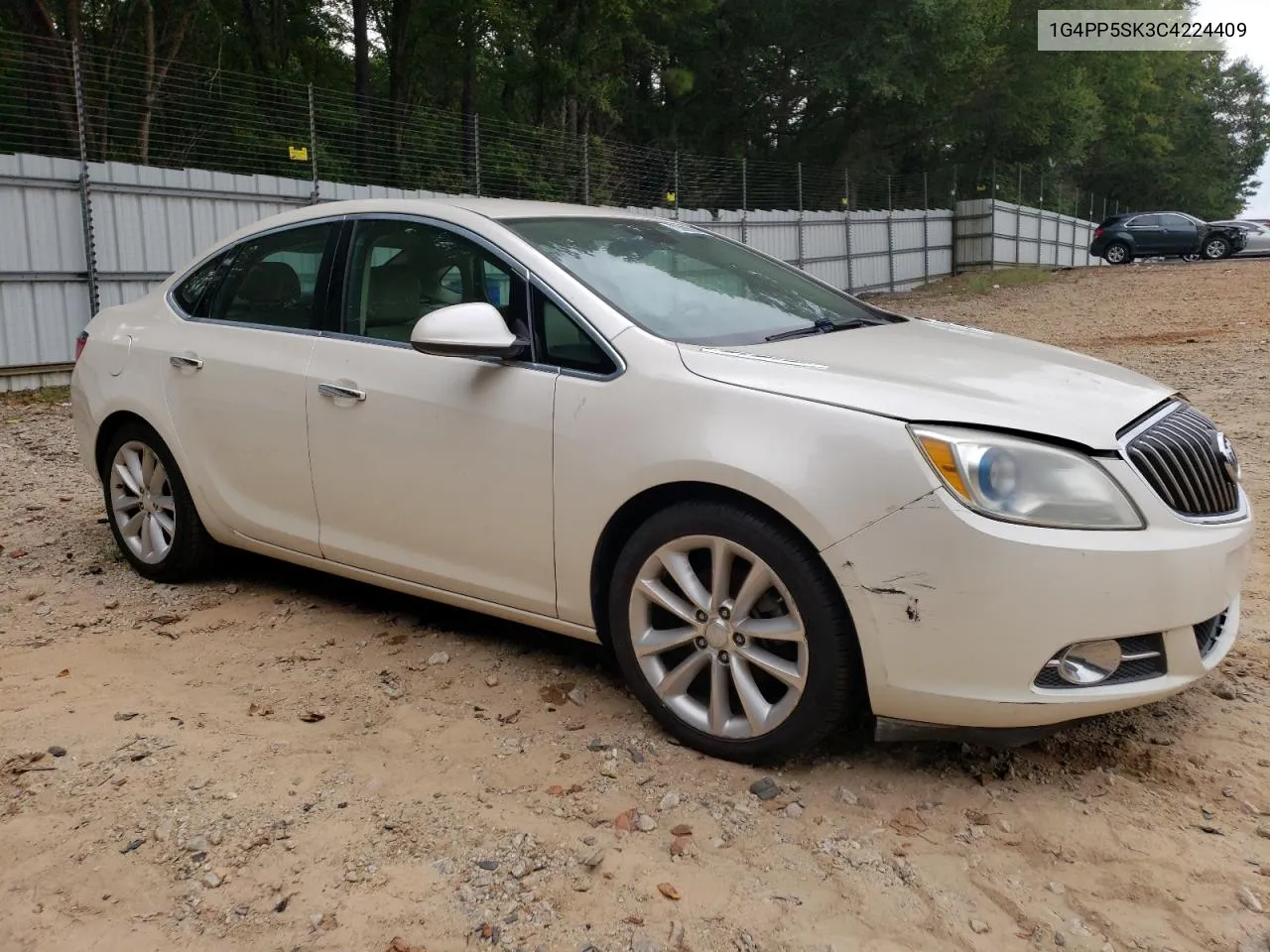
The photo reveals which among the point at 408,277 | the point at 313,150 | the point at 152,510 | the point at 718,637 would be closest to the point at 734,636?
the point at 718,637

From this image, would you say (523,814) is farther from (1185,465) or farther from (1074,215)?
(1074,215)

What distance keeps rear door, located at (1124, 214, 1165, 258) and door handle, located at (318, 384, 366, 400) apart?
31476 millimetres

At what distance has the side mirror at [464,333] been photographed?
136 inches

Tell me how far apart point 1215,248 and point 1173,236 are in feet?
4.00

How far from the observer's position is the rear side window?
4750 mm

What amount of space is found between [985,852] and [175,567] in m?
→ 3.41

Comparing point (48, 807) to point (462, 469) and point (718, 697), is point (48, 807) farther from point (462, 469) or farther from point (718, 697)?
point (718, 697)

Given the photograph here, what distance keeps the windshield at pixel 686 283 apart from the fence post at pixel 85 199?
353 inches

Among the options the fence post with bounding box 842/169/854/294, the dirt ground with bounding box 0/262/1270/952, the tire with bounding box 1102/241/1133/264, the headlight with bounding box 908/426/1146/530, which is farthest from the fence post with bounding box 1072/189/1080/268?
the headlight with bounding box 908/426/1146/530

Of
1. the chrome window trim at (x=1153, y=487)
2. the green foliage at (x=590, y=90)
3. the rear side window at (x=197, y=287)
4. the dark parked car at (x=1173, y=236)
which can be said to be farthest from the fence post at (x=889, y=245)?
the chrome window trim at (x=1153, y=487)

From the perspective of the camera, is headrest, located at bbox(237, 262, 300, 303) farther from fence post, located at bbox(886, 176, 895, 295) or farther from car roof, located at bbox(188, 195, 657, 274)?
fence post, located at bbox(886, 176, 895, 295)

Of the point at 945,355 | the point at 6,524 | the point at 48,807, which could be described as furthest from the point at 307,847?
the point at 6,524

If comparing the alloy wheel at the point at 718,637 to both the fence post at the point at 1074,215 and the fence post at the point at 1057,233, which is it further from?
the fence post at the point at 1074,215

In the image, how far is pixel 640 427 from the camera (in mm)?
3266
